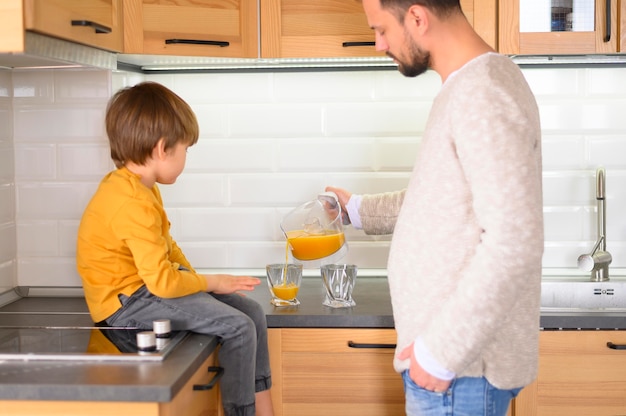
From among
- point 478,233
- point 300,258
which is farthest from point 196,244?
point 478,233

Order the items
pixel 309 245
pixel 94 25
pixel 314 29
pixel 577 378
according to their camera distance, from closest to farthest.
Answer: pixel 94 25, pixel 577 378, pixel 309 245, pixel 314 29

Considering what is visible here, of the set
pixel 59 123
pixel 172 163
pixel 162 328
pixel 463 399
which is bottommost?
pixel 463 399

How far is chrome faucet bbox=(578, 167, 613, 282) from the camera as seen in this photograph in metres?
2.68

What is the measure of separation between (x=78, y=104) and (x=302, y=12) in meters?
0.71

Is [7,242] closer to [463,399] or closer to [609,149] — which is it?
[463,399]

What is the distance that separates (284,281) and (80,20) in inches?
33.7

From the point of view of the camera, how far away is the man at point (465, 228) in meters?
1.55

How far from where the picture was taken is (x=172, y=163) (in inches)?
83.7

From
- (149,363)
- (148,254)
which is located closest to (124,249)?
(148,254)

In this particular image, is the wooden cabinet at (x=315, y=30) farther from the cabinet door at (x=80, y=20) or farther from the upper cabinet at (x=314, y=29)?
the cabinet door at (x=80, y=20)

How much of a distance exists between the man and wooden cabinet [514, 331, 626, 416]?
613 mm

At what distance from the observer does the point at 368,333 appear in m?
2.36

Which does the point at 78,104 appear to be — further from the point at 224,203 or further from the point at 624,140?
the point at 624,140

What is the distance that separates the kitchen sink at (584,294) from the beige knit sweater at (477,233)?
0.98 m
